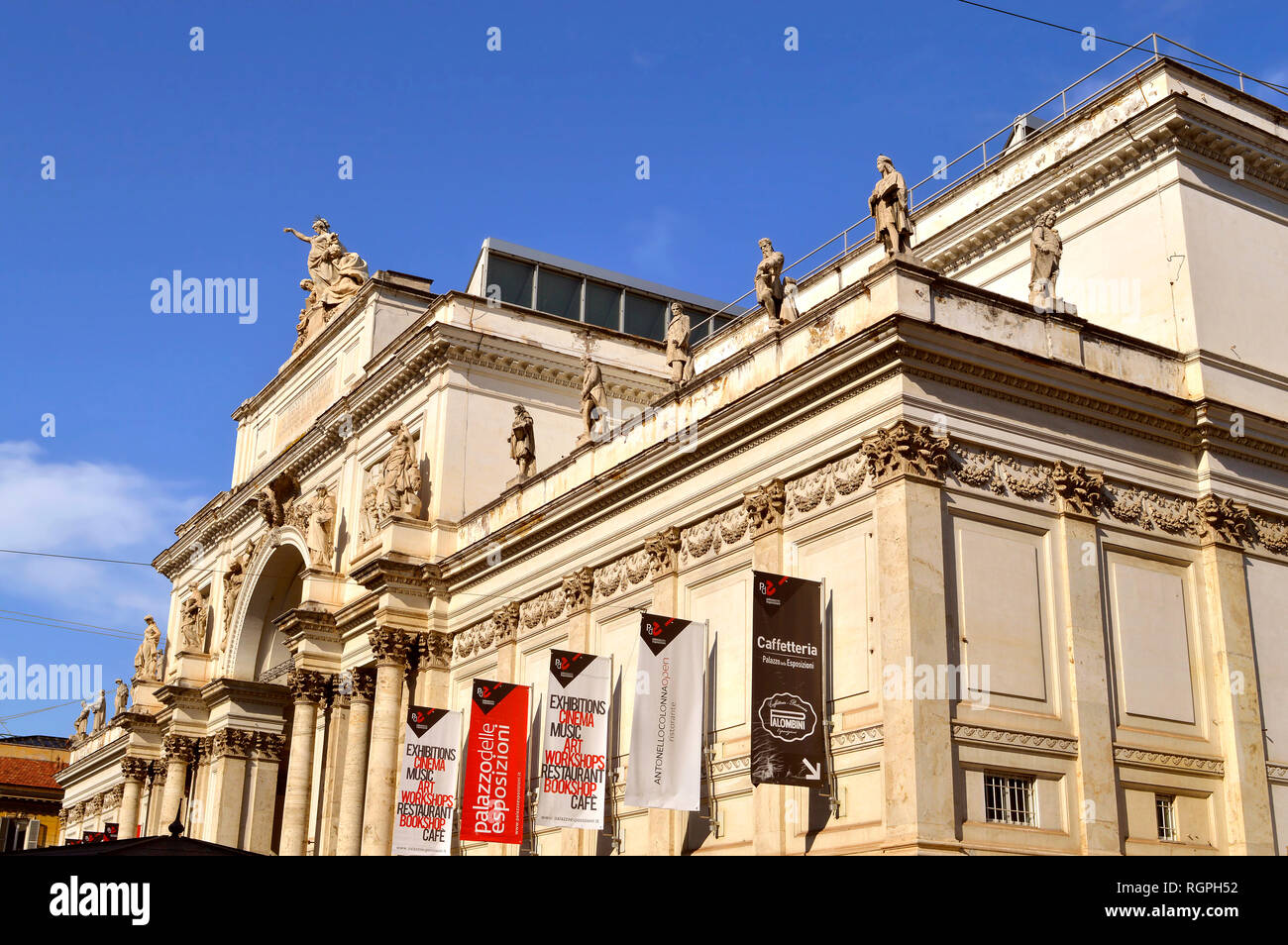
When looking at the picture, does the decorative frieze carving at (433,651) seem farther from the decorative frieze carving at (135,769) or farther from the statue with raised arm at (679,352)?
the decorative frieze carving at (135,769)

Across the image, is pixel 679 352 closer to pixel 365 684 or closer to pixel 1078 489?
pixel 1078 489

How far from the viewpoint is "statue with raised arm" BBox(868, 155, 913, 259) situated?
20281 millimetres

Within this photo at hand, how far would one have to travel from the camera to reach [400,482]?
32250mm

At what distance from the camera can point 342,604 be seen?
34844mm

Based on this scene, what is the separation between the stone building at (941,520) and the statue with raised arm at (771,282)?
0.06 metres

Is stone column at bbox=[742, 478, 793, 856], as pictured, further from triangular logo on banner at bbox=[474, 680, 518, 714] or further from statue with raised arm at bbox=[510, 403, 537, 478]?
statue with raised arm at bbox=[510, 403, 537, 478]

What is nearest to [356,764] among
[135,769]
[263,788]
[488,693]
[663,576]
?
[488,693]

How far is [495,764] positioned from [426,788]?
7.22ft

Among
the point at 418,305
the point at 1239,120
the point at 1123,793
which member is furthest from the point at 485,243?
the point at 1123,793

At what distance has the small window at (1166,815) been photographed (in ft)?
63.6

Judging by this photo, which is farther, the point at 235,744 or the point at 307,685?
the point at 235,744

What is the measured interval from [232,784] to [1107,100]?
3207cm

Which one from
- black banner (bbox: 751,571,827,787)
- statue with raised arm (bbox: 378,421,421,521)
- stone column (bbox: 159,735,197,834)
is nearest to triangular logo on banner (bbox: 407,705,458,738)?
statue with raised arm (bbox: 378,421,421,521)

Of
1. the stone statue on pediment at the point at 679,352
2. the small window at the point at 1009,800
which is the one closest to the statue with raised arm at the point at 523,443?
the stone statue on pediment at the point at 679,352
